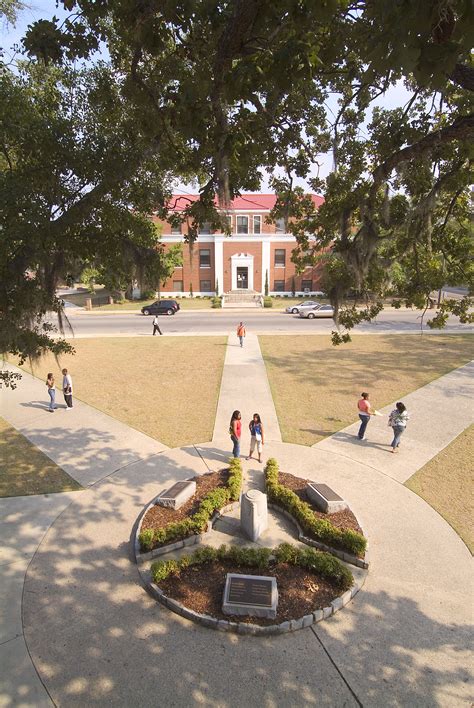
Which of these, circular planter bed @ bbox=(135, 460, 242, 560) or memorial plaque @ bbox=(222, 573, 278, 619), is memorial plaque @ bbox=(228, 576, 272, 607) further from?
circular planter bed @ bbox=(135, 460, 242, 560)

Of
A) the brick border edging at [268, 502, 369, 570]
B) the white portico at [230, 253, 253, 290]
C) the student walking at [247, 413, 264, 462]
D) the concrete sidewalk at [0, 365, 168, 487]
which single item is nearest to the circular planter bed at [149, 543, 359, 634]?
the brick border edging at [268, 502, 369, 570]

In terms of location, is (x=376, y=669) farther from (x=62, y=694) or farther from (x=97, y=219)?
(x=97, y=219)

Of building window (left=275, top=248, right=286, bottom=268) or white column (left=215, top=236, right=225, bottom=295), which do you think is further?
building window (left=275, top=248, right=286, bottom=268)

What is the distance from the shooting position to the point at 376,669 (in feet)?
15.1

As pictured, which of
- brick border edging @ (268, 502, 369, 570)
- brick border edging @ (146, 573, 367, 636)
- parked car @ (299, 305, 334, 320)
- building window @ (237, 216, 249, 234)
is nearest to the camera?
brick border edging @ (146, 573, 367, 636)

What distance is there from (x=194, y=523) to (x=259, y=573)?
1.31 m

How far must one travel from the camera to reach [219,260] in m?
42.5

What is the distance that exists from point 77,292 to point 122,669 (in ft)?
179

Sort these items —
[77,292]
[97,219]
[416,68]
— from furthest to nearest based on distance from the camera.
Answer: [77,292] < [97,219] < [416,68]

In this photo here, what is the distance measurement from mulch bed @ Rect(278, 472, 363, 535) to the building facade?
3491cm

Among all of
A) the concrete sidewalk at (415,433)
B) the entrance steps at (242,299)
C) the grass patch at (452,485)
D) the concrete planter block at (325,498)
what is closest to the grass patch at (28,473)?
the concrete planter block at (325,498)

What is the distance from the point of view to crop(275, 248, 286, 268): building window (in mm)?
42375

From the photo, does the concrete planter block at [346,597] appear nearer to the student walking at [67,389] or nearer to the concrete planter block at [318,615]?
the concrete planter block at [318,615]

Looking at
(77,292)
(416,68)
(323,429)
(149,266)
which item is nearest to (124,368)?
(323,429)
